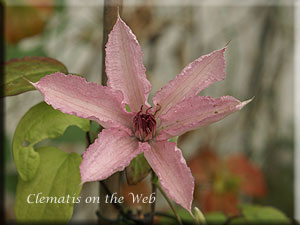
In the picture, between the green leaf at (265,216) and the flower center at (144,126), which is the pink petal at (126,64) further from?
the green leaf at (265,216)

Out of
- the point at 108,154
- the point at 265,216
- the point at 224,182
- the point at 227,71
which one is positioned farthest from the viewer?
the point at 227,71

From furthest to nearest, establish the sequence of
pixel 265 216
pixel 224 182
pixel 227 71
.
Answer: pixel 227 71, pixel 224 182, pixel 265 216

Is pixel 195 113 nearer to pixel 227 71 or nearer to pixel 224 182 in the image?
pixel 224 182

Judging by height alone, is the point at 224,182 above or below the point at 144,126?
below

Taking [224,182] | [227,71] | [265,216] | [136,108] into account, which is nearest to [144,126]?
[136,108]

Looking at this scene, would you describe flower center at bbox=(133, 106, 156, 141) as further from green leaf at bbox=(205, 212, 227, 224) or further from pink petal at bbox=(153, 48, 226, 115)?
green leaf at bbox=(205, 212, 227, 224)

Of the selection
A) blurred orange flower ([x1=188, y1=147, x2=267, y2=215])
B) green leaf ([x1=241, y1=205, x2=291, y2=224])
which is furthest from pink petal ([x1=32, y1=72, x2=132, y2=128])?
blurred orange flower ([x1=188, y1=147, x2=267, y2=215])

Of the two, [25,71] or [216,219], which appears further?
[216,219]
